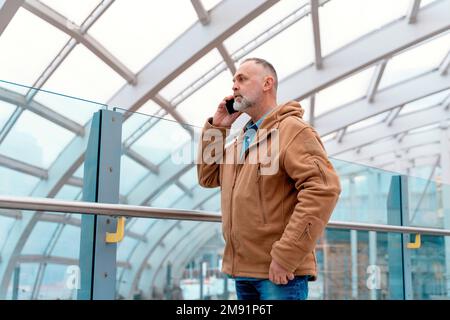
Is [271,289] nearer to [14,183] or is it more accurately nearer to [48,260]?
[48,260]

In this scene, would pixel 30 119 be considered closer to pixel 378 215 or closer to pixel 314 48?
pixel 378 215

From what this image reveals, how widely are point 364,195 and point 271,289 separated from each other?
3.54 m

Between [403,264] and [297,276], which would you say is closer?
[297,276]

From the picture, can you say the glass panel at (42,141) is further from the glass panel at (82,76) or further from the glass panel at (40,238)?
the glass panel at (82,76)

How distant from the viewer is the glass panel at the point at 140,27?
12242 mm

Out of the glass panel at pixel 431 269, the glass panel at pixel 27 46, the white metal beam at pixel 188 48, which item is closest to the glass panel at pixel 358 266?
the glass panel at pixel 431 269

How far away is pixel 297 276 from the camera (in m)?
2.90

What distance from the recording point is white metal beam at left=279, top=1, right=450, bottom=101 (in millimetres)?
14266

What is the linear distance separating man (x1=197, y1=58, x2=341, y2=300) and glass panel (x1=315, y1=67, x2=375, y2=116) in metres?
15.9

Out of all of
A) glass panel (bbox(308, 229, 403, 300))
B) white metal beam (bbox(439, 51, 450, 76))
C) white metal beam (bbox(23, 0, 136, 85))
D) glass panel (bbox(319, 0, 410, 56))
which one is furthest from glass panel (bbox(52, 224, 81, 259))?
white metal beam (bbox(439, 51, 450, 76))

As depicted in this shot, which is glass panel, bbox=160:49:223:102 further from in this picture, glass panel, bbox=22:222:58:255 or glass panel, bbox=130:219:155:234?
glass panel, bbox=22:222:58:255

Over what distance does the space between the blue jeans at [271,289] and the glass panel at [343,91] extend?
16.3 m
